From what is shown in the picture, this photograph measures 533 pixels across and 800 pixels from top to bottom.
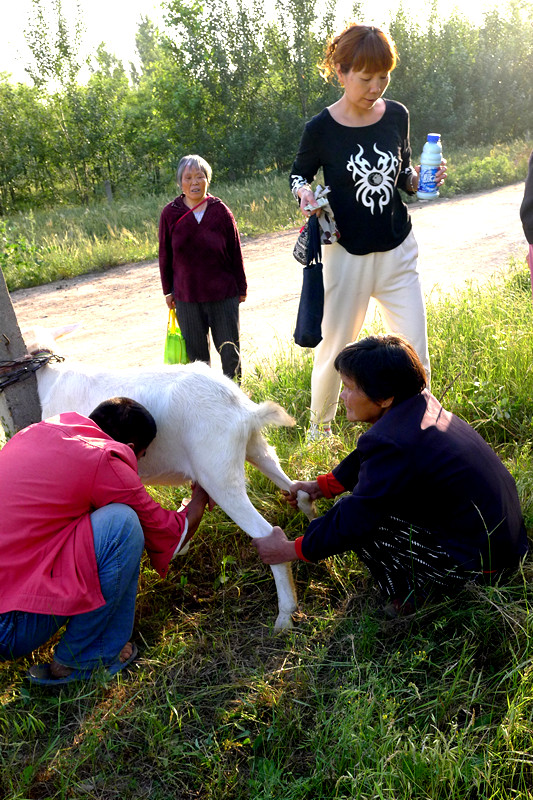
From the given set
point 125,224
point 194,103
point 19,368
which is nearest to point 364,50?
point 19,368

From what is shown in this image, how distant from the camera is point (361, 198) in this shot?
3.89m

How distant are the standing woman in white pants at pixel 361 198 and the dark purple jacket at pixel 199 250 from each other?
1.33m

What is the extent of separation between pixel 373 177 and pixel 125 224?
10539mm

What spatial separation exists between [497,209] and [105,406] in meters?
11.5

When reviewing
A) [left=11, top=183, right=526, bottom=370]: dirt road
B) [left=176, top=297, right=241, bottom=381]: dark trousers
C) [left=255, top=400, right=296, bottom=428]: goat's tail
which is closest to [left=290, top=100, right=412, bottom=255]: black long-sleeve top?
[left=255, top=400, right=296, bottom=428]: goat's tail

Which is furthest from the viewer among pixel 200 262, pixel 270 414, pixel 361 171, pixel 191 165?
pixel 200 262

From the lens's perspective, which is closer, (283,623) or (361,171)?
(283,623)

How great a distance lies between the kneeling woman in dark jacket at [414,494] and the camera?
2.64 m

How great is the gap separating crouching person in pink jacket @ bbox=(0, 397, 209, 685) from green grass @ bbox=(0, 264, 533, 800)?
0.18 metres

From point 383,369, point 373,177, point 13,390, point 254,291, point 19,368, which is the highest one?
point 373,177

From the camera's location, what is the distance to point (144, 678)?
9.31 feet

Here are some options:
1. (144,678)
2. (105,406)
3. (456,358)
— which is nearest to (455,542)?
(144,678)

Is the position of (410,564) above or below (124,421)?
below

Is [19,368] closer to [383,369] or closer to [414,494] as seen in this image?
[383,369]
